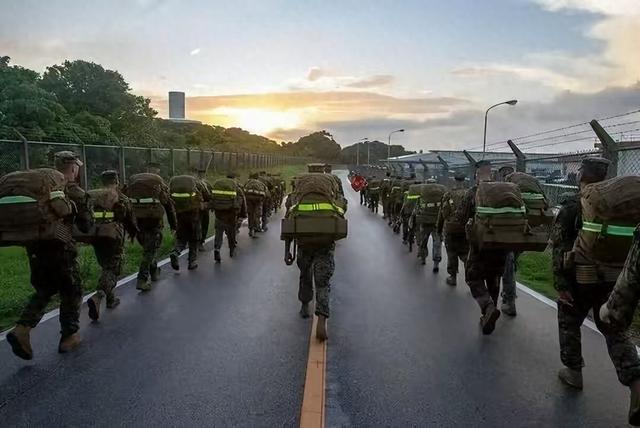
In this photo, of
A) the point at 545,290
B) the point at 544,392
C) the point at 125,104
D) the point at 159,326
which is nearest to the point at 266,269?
the point at 159,326

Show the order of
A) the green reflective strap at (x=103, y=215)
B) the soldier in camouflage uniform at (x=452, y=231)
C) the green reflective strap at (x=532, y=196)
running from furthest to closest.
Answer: the soldier in camouflage uniform at (x=452, y=231)
the green reflective strap at (x=532, y=196)
the green reflective strap at (x=103, y=215)

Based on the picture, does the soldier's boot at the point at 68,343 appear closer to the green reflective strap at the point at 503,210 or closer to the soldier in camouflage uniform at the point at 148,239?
the soldier in camouflage uniform at the point at 148,239

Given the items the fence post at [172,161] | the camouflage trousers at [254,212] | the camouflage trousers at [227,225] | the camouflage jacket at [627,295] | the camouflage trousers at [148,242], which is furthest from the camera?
the fence post at [172,161]

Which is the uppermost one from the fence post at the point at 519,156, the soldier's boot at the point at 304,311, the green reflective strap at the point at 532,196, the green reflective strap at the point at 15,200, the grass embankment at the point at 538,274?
the fence post at the point at 519,156

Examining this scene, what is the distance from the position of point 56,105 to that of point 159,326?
625 inches

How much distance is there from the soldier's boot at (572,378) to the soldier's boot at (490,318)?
1104 mm

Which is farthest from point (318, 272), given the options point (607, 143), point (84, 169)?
point (84, 169)

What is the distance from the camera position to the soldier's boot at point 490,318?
5.87 metres

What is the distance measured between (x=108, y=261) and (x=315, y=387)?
3561mm

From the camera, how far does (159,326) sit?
633 centimetres

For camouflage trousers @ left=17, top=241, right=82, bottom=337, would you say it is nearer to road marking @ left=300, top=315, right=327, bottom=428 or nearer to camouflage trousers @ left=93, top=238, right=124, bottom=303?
camouflage trousers @ left=93, top=238, right=124, bottom=303

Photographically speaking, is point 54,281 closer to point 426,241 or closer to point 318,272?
point 318,272

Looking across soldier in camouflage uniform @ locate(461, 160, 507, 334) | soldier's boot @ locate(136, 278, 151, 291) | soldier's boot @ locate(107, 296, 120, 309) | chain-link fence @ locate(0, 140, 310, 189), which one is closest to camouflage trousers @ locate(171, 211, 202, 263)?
soldier's boot @ locate(136, 278, 151, 291)

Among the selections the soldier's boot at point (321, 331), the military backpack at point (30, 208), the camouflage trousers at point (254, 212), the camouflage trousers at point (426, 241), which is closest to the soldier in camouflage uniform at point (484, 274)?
the soldier's boot at point (321, 331)
